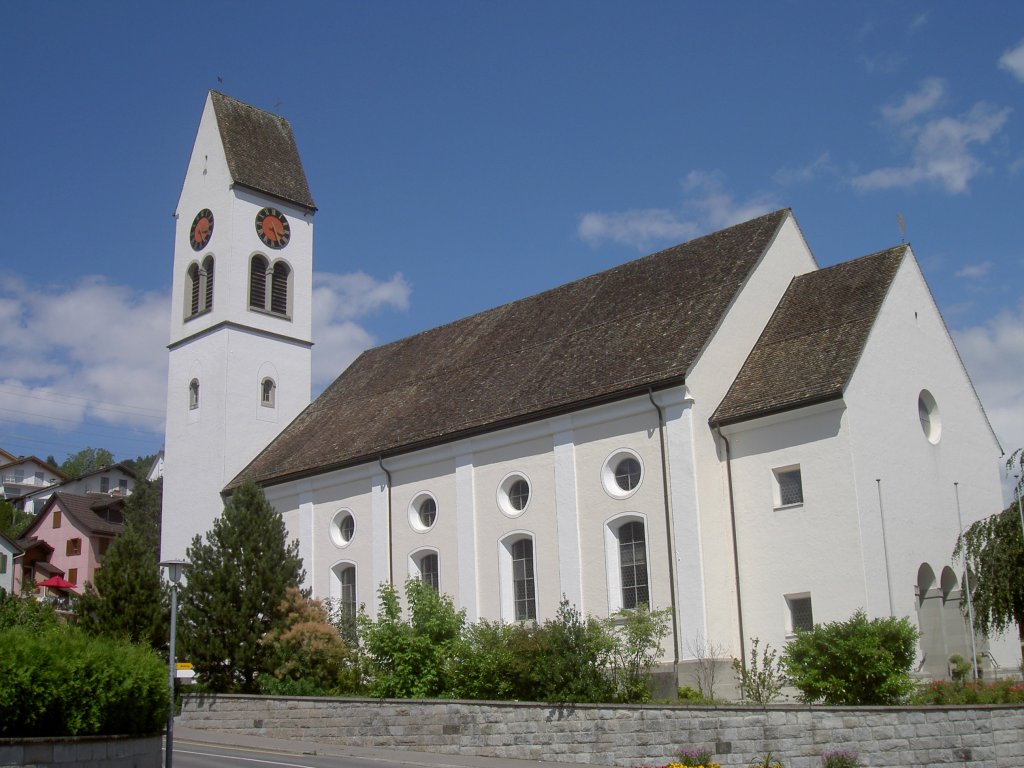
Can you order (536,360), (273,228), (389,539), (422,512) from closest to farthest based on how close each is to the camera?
(536,360), (422,512), (389,539), (273,228)

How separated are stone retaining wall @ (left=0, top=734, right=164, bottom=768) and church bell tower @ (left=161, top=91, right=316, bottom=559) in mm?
22886

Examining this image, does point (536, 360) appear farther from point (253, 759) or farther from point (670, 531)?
point (253, 759)

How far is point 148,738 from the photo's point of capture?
16.2 metres

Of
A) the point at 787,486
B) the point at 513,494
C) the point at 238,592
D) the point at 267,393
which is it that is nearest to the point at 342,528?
the point at 238,592

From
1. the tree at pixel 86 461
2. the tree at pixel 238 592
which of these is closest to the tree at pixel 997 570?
the tree at pixel 238 592

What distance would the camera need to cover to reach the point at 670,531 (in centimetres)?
2566

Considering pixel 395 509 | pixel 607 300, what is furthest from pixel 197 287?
pixel 607 300

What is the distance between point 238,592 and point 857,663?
16.7m

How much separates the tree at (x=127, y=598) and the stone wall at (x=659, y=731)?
688 cm

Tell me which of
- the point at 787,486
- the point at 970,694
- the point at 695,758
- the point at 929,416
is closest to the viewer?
the point at 695,758

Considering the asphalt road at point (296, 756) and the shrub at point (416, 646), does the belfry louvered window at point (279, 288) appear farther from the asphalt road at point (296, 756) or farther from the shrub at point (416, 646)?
the asphalt road at point (296, 756)

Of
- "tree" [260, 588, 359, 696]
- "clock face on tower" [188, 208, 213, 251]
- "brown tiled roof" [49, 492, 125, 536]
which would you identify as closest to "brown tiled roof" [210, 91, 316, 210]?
"clock face on tower" [188, 208, 213, 251]

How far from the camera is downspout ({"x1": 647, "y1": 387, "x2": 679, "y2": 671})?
2487 cm

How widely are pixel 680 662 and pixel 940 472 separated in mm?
8634
